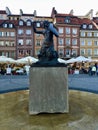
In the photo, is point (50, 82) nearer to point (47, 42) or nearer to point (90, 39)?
point (47, 42)

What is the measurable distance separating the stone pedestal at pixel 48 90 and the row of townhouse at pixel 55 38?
42.6 m

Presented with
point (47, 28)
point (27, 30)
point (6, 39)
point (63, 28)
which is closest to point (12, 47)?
point (6, 39)

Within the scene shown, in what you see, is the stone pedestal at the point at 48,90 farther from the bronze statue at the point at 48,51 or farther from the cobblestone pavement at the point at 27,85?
the cobblestone pavement at the point at 27,85

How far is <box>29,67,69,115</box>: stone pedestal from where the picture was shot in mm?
5680

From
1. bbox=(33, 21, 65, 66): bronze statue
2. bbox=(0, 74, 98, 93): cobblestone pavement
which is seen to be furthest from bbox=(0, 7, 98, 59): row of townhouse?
bbox=(33, 21, 65, 66): bronze statue

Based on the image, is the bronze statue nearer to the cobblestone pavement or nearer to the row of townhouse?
the cobblestone pavement

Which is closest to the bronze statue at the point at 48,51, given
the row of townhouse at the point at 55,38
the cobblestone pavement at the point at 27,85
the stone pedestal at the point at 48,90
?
the stone pedestal at the point at 48,90

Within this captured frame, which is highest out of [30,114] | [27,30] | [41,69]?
[27,30]

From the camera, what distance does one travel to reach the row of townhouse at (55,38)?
1879 inches

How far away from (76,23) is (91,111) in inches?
1830

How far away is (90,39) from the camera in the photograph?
167 ft

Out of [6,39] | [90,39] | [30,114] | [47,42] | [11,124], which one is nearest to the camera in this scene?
[11,124]

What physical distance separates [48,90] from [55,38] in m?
43.7

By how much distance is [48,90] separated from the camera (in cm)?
571
